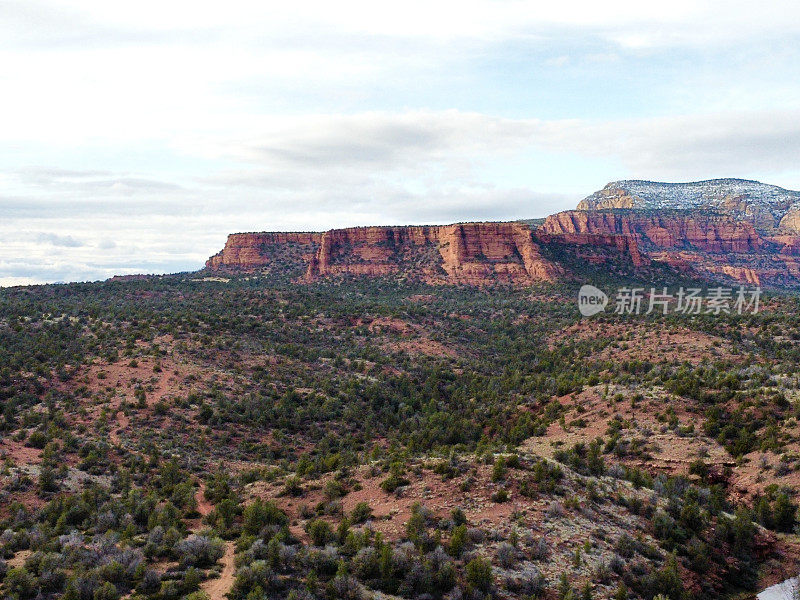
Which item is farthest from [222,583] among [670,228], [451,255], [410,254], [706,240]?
[706,240]

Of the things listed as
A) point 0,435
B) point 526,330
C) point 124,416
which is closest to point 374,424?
point 124,416

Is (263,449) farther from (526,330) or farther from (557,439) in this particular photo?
(526,330)

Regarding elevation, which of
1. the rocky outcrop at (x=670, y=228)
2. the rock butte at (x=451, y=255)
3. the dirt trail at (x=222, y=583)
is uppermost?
the rocky outcrop at (x=670, y=228)

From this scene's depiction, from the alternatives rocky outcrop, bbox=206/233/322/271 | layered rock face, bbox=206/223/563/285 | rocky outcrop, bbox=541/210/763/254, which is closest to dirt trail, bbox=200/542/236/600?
layered rock face, bbox=206/223/563/285

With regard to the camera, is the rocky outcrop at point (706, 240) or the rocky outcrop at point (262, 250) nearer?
the rocky outcrop at point (262, 250)

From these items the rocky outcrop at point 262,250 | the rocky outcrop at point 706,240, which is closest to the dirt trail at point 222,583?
the rocky outcrop at point 262,250

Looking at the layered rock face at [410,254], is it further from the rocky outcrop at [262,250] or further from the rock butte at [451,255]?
the rock butte at [451,255]
